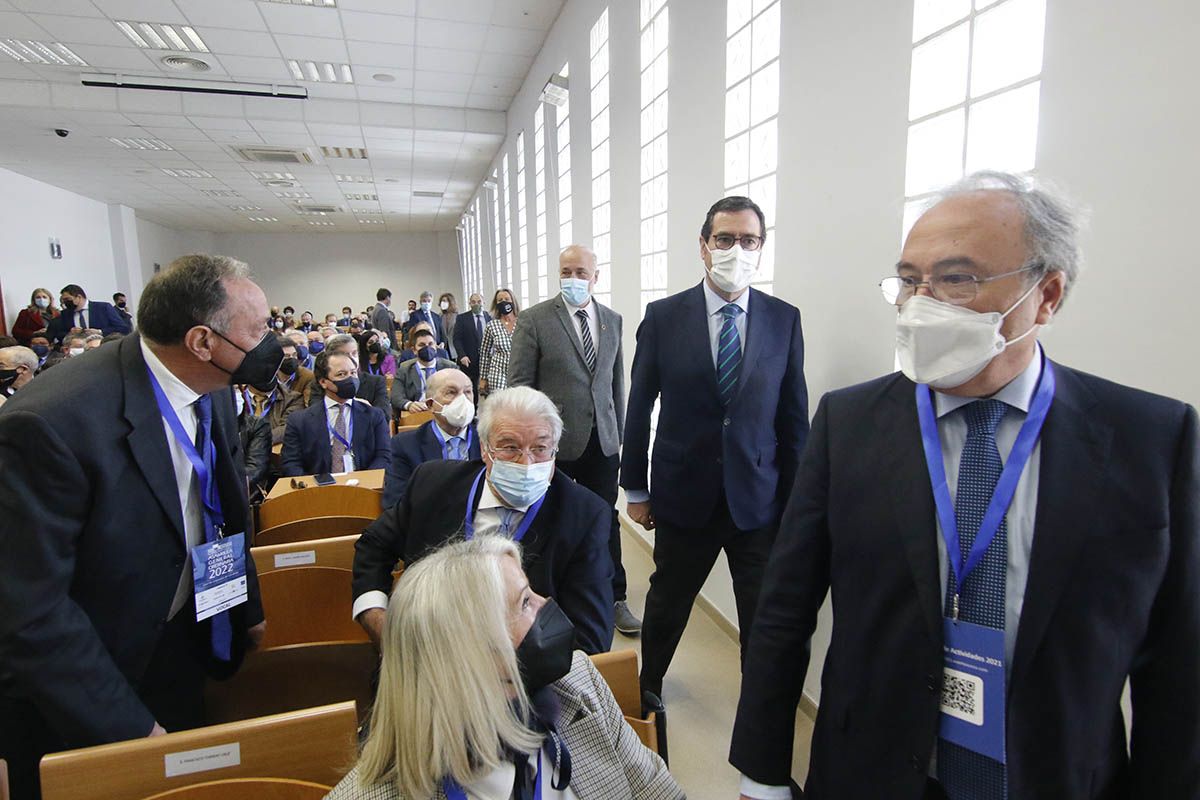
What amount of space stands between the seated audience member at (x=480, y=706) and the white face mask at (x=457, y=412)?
1.98 m

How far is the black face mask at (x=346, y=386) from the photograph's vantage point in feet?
11.8

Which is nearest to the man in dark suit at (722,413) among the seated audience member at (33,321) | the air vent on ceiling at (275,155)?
the air vent on ceiling at (275,155)

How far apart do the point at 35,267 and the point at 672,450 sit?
1574 centimetres

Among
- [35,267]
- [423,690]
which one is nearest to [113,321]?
[35,267]

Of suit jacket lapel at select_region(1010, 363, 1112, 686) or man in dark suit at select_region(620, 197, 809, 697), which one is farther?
man in dark suit at select_region(620, 197, 809, 697)

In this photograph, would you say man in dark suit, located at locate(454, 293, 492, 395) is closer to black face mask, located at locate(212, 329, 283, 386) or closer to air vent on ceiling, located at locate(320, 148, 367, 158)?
black face mask, located at locate(212, 329, 283, 386)

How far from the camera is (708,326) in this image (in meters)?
2.13

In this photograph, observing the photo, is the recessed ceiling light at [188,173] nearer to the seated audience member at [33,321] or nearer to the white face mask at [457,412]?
the seated audience member at [33,321]

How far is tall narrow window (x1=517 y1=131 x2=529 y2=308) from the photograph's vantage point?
8500mm

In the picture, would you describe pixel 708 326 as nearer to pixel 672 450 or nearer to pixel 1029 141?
pixel 672 450

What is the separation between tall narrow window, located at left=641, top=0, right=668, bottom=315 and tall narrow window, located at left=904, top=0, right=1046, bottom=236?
2.05 meters

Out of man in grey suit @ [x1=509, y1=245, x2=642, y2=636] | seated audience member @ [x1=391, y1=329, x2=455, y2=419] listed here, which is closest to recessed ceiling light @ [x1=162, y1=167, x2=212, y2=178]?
seated audience member @ [x1=391, y1=329, x2=455, y2=419]

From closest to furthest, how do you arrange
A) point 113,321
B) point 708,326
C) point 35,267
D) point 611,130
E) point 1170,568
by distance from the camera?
point 1170,568 < point 708,326 < point 611,130 < point 113,321 < point 35,267

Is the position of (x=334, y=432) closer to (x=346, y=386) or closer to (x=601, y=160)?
(x=346, y=386)
